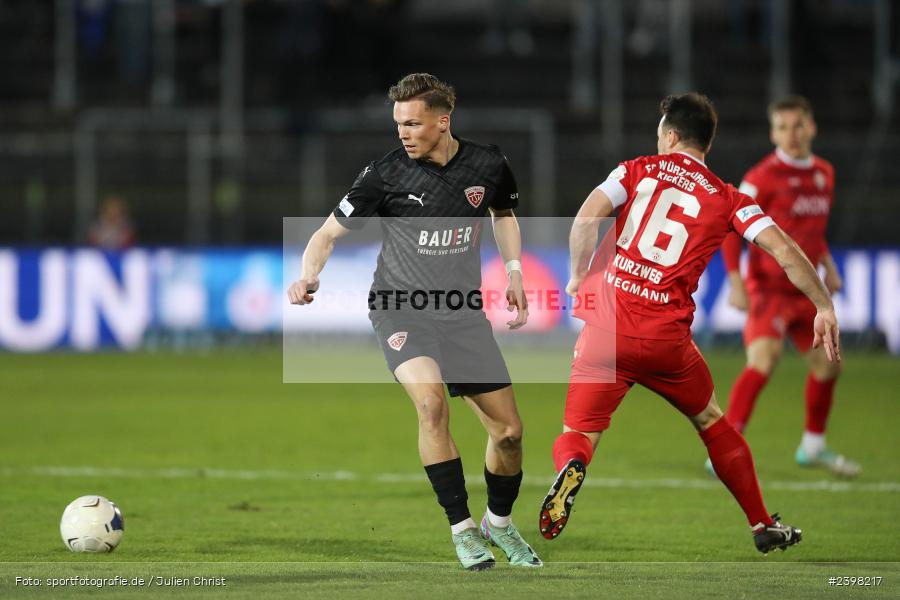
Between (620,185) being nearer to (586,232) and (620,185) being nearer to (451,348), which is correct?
(586,232)

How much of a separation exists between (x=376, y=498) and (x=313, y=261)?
276cm

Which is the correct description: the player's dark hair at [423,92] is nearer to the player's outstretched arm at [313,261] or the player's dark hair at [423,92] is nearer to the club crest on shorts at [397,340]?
the player's outstretched arm at [313,261]

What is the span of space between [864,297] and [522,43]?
9.07m

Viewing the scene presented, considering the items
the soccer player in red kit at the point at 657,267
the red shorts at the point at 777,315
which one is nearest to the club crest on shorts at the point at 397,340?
the soccer player in red kit at the point at 657,267

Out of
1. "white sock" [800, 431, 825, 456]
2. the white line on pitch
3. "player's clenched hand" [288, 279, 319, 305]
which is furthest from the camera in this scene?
"white sock" [800, 431, 825, 456]

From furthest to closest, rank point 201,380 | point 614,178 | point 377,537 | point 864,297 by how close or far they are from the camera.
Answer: point 864,297 < point 201,380 < point 377,537 < point 614,178

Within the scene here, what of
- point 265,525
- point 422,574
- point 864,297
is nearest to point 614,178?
point 422,574

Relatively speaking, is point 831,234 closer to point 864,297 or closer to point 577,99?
point 864,297

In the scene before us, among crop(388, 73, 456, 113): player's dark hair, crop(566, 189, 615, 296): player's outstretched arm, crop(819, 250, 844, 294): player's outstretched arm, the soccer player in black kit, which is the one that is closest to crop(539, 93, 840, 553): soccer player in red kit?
crop(566, 189, 615, 296): player's outstretched arm

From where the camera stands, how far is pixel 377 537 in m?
7.77

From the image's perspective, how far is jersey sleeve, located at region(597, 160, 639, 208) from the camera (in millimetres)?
6656

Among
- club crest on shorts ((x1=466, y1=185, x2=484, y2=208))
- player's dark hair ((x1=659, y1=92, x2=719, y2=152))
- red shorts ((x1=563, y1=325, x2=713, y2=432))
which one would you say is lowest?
red shorts ((x1=563, y1=325, x2=713, y2=432))

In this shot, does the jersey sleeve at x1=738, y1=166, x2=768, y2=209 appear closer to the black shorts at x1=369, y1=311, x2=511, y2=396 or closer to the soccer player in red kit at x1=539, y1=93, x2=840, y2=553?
the soccer player in red kit at x1=539, y1=93, x2=840, y2=553

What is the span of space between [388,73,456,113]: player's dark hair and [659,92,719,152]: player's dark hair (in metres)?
1.06
